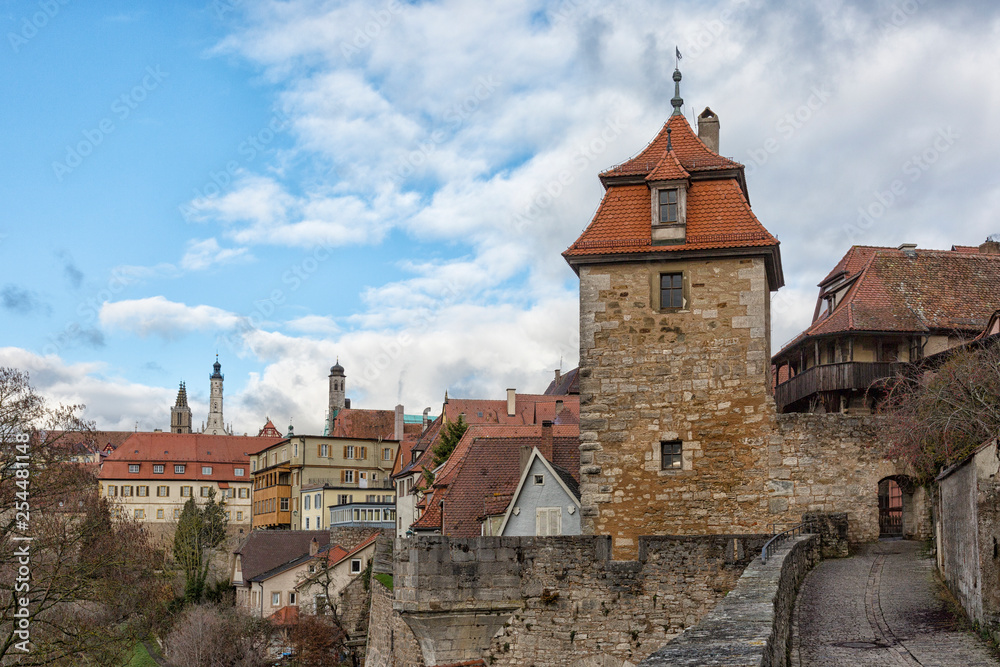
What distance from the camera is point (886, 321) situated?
31125 mm

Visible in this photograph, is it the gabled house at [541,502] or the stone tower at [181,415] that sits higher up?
the stone tower at [181,415]

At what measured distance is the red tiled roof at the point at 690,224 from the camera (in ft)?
61.2

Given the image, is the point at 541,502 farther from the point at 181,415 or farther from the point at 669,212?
the point at 181,415

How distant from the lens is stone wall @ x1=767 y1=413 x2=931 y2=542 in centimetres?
1833

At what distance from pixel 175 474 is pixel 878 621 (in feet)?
314

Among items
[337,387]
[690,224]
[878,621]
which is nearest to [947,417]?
[878,621]

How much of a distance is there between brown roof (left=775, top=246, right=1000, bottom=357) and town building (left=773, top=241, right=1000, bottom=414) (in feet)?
0.09

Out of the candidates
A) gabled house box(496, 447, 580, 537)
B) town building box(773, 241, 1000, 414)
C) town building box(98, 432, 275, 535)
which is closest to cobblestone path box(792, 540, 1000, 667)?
gabled house box(496, 447, 580, 537)

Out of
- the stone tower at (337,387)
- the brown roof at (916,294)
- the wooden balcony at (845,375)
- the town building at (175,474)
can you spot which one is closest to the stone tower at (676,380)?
the wooden balcony at (845,375)

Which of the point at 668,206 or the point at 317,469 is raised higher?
the point at 668,206

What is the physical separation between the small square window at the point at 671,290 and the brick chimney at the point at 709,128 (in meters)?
6.42

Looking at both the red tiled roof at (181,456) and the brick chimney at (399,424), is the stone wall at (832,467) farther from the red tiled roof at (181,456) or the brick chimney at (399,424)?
the red tiled roof at (181,456)

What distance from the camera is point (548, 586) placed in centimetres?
1555

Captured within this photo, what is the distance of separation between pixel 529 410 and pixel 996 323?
42909mm
